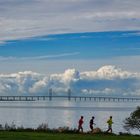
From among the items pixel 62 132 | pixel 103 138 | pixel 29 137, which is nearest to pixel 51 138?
pixel 29 137

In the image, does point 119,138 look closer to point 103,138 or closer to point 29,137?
point 103,138

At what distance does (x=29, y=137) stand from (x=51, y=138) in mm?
1648

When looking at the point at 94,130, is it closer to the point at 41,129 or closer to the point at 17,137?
the point at 41,129

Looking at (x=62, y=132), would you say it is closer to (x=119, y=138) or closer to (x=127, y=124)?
(x=119, y=138)

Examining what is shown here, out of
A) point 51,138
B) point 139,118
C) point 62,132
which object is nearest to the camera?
point 51,138

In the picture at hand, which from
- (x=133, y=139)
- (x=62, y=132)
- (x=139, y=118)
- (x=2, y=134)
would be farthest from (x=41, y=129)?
(x=139, y=118)

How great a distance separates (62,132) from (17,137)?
7.67 meters

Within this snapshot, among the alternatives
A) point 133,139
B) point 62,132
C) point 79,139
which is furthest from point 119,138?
point 62,132

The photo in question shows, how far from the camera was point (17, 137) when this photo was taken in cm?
3631

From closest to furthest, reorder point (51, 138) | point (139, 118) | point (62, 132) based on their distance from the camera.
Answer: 1. point (51, 138)
2. point (62, 132)
3. point (139, 118)

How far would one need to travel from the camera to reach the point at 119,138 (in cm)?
3841

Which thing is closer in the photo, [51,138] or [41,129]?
[51,138]

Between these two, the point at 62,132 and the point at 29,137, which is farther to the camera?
the point at 62,132

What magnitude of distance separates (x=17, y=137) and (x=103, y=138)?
6435 millimetres
